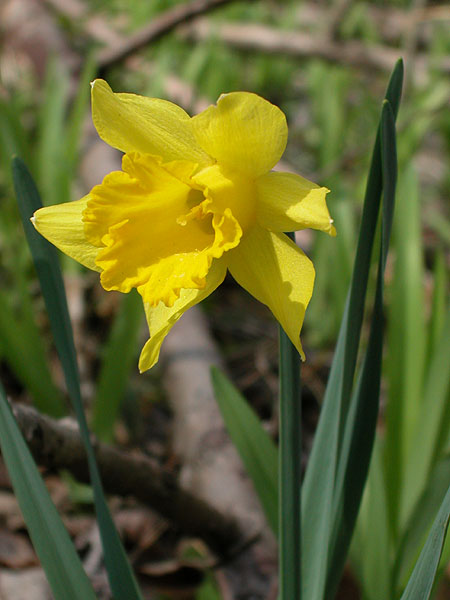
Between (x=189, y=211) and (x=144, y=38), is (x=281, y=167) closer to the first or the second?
(x=144, y=38)

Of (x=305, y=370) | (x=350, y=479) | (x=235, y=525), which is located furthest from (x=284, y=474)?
(x=305, y=370)

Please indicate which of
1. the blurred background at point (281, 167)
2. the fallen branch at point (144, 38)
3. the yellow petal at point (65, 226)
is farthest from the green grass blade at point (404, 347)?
the fallen branch at point (144, 38)

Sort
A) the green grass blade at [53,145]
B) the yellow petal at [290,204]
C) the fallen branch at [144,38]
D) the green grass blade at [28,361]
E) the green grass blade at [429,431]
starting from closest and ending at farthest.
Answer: the yellow petal at [290,204] < the green grass blade at [429,431] < the green grass blade at [28,361] < the green grass blade at [53,145] < the fallen branch at [144,38]

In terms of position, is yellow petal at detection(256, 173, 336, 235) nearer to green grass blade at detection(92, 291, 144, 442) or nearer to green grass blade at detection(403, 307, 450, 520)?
green grass blade at detection(403, 307, 450, 520)

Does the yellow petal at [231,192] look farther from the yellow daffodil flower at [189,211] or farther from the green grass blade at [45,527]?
the green grass blade at [45,527]

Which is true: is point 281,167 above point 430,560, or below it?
below

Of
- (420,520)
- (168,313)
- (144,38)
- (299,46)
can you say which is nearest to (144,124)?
(168,313)

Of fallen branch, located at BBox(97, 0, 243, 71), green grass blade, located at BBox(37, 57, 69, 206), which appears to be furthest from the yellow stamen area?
fallen branch, located at BBox(97, 0, 243, 71)
